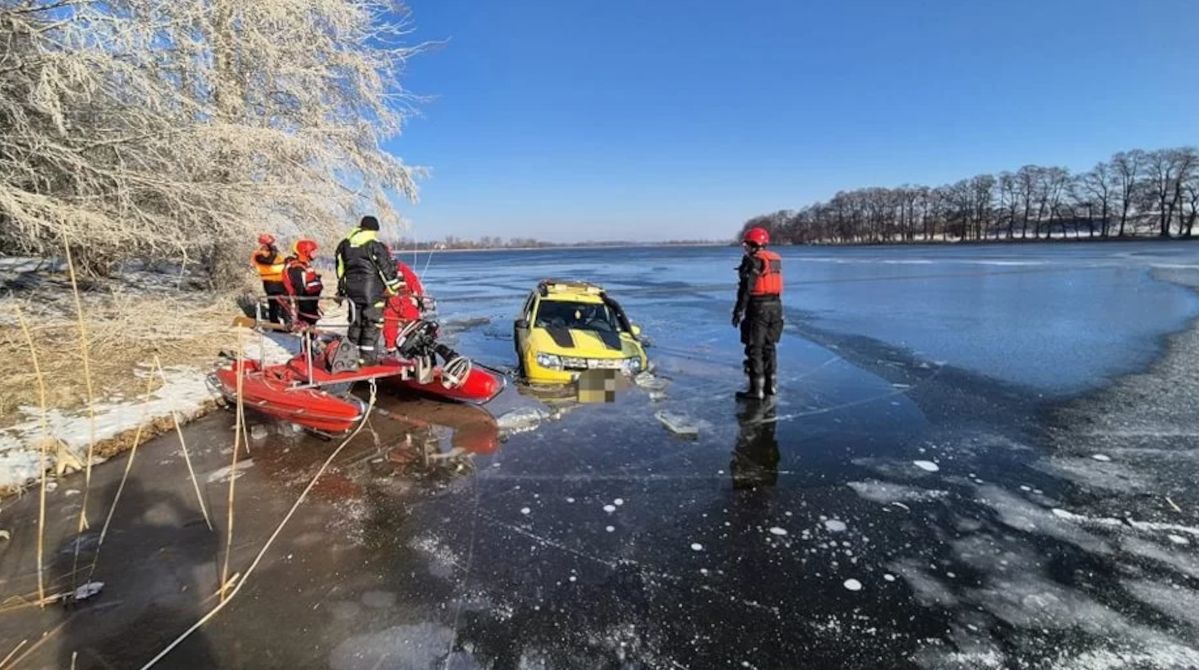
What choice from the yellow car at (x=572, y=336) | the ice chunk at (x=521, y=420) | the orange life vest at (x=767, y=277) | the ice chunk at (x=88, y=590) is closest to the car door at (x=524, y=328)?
the yellow car at (x=572, y=336)

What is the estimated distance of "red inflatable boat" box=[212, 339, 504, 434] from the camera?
5.83m

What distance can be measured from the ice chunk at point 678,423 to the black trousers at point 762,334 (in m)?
1.50

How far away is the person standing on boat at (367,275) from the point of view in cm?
678

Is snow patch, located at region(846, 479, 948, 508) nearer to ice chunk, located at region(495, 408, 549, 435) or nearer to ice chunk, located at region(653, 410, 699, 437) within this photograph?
ice chunk, located at region(653, 410, 699, 437)

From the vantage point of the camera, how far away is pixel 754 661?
9.45 feet

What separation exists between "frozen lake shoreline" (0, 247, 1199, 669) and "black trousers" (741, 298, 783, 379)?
881 millimetres

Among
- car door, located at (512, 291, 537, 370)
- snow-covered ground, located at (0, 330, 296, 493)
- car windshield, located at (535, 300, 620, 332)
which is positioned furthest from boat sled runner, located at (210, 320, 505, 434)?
car windshield, located at (535, 300, 620, 332)

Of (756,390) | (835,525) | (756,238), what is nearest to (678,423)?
(756,390)

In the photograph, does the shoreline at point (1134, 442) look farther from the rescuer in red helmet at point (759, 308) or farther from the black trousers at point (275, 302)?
the black trousers at point (275, 302)

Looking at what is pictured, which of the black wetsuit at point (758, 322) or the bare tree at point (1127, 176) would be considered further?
the bare tree at point (1127, 176)

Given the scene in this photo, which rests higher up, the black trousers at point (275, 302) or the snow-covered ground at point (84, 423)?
the black trousers at point (275, 302)

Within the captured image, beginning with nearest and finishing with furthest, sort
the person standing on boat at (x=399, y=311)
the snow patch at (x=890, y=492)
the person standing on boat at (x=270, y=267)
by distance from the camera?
1. the snow patch at (x=890, y=492)
2. the person standing on boat at (x=399, y=311)
3. the person standing on boat at (x=270, y=267)

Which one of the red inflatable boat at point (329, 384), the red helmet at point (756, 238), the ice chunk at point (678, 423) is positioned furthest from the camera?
the red helmet at point (756, 238)

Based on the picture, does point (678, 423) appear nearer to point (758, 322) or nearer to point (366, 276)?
point (758, 322)
